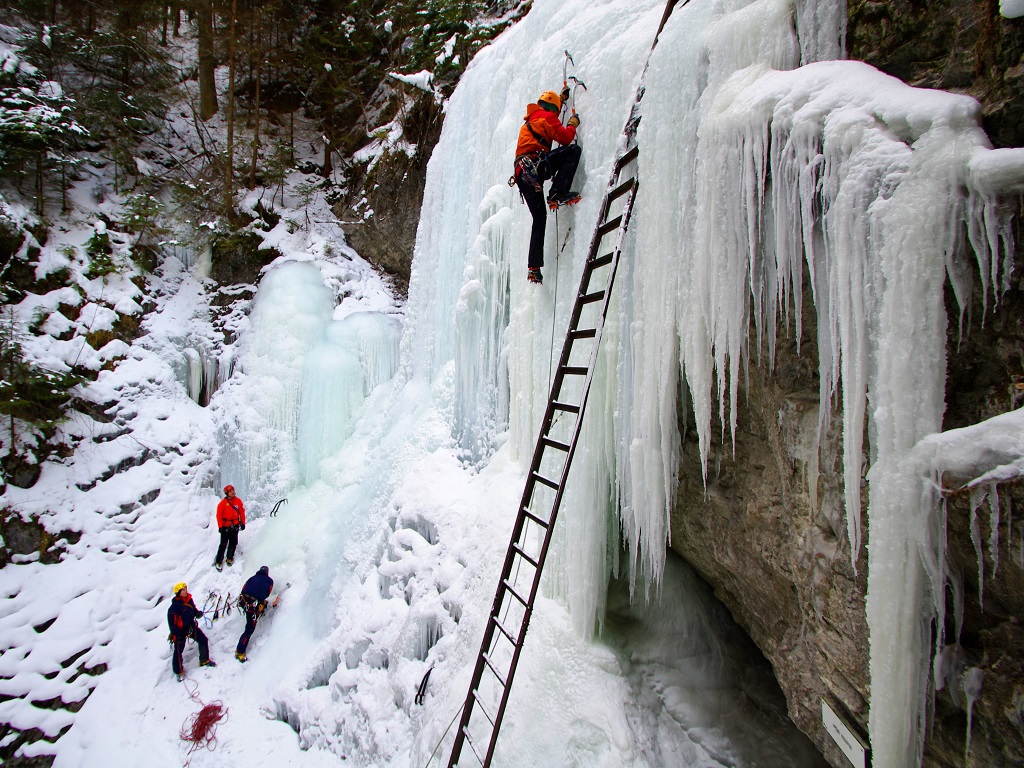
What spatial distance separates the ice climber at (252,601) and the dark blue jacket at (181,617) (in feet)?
1.54

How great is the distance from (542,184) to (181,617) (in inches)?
225

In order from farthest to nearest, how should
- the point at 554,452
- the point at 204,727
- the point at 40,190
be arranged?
the point at 40,190 → the point at 204,727 → the point at 554,452

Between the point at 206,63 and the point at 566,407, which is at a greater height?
the point at 206,63

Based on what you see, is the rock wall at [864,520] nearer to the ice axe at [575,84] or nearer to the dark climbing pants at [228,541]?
the ice axe at [575,84]

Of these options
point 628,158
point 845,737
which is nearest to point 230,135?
point 628,158

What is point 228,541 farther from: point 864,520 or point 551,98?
point 864,520

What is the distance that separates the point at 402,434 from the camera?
5547mm

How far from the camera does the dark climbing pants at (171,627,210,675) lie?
189 inches

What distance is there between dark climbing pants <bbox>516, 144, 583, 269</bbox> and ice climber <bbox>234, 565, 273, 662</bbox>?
4.56 meters

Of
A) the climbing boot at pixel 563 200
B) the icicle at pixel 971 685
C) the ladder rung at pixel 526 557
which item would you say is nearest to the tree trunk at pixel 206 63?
the climbing boot at pixel 563 200

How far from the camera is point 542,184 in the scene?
10.4 ft

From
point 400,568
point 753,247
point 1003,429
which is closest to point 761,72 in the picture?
point 753,247

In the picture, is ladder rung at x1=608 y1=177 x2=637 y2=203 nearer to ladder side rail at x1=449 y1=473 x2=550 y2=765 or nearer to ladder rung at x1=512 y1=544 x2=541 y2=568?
ladder side rail at x1=449 y1=473 x2=550 y2=765

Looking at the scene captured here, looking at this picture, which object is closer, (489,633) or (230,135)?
(489,633)
